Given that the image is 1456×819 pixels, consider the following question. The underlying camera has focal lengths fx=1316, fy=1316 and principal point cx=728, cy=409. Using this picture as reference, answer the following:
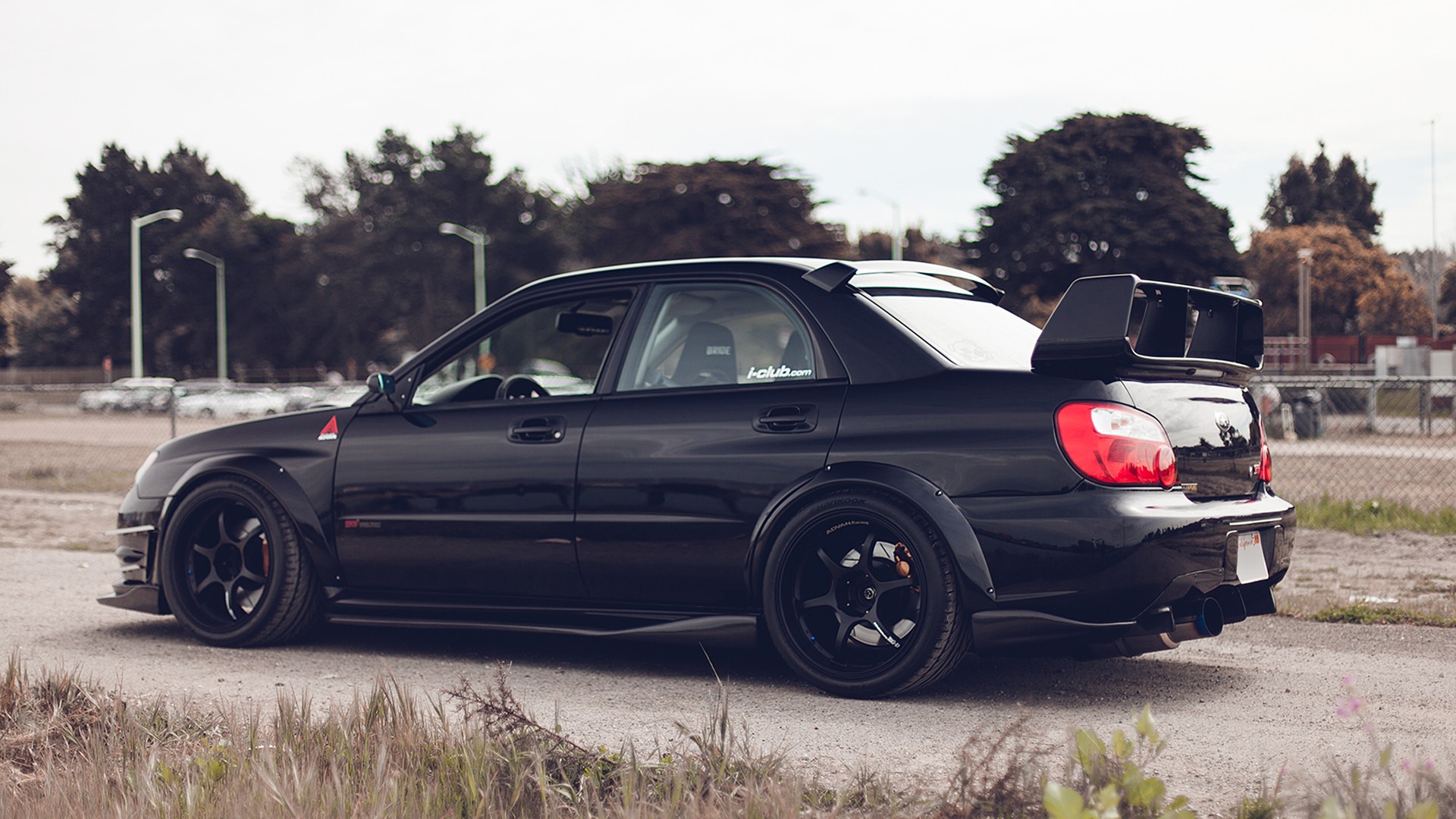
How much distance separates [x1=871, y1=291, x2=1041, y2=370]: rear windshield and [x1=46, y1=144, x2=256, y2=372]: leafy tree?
258 ft

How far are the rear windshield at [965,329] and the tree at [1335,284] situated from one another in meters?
67.6

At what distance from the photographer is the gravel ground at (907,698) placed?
365 cm

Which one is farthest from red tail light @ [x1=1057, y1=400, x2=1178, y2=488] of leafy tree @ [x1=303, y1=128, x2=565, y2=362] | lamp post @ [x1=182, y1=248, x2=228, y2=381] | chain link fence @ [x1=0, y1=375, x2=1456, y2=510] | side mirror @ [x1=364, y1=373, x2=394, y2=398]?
lamp post @ [x1=182, y1=248, x2=228, y2=381]

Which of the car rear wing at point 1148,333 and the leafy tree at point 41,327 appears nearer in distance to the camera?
the car rear wing at point 1148,333

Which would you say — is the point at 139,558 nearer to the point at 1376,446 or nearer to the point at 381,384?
the point at 381,384

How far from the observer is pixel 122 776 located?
314 cm

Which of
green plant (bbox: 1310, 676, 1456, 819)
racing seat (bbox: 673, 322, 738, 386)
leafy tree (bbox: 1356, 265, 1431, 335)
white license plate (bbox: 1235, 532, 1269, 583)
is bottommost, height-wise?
green plant (bbox: 1310, 676, 1456, 819)

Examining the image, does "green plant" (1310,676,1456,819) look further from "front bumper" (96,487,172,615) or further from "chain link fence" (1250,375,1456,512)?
"chain link fence" (1250,375,1456,512)

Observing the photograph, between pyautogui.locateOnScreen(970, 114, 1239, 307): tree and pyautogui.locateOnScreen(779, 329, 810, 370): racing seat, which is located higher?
pyautogui.locateOnScreen(970, 114, 1239, 307): tree

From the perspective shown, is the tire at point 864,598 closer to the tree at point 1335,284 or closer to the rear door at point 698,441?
the rear door at point 698,441

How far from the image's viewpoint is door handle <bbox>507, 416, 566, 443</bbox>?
5.02 meters

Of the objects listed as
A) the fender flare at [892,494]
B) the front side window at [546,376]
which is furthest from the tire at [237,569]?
the fender flare at [892,494]

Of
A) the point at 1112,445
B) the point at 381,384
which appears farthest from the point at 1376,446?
the point at 381,384

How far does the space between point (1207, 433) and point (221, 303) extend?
74.7 metres
